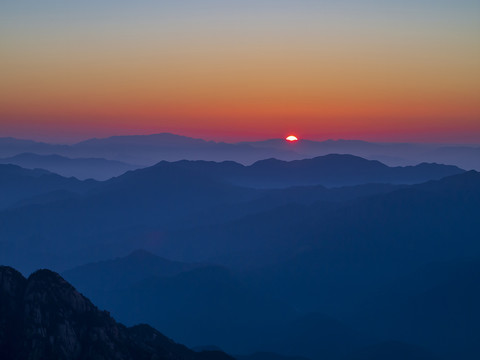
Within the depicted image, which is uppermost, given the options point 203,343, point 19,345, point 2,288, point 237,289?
point 2,288

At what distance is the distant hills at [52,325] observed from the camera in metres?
56.4

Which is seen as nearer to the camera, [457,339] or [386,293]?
[457,339]

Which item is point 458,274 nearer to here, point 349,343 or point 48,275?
point 349,343

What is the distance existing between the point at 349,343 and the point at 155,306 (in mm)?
68126

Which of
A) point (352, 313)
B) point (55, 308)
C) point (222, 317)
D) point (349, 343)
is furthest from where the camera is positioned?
point (352, 313)

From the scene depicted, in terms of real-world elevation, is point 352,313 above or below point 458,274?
below

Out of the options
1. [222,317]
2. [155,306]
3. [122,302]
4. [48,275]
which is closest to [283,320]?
[222,317]

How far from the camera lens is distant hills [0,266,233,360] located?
56375mm

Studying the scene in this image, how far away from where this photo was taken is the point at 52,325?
58844 mm

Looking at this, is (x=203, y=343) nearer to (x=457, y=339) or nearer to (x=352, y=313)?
(x=352, y=313)

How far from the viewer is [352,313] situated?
17875 centimetres

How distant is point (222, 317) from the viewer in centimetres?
16525

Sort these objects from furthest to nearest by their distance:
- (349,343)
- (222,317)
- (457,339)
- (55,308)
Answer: (222,317), (457,339), (349,343), (55,308)

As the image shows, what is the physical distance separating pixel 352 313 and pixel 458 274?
40.8 meters
